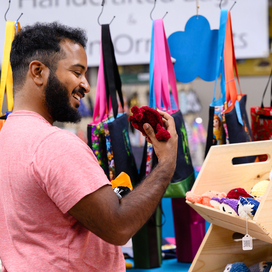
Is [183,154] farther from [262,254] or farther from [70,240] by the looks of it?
[70,240]

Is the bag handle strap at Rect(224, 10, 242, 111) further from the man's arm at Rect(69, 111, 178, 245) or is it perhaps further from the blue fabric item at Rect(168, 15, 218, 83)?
the man's arm at Rect(69, 111, 178, 245)

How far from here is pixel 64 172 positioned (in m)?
0.72

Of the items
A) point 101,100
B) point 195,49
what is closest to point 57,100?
point 101,100

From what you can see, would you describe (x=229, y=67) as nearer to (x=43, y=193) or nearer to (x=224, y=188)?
(x=224, y=188)

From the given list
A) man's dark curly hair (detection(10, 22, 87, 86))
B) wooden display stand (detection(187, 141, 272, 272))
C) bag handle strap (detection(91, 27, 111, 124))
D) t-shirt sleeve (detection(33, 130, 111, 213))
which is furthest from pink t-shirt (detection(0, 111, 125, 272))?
bag handle strap (detection(91, 27, 111, 124))

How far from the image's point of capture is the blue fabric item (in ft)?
5.72

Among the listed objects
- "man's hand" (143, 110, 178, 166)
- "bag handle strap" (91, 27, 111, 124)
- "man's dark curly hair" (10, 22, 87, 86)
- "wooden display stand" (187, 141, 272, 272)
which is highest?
"man's dark curly hair" (10, 22, 87, 86)

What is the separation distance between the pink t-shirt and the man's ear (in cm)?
9

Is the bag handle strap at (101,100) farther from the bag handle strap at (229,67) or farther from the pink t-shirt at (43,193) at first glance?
the pink t-shirt at (43,193)

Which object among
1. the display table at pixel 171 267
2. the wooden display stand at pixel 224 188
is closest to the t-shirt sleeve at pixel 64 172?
the wooden display stand at pixel 224 188

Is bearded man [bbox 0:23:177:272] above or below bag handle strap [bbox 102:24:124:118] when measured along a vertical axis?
below

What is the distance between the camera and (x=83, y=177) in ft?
2.38

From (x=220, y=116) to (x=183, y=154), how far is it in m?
0.24

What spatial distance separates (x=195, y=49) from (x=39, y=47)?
3.47 feet
